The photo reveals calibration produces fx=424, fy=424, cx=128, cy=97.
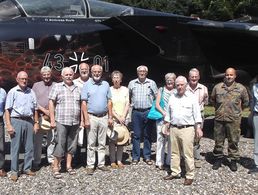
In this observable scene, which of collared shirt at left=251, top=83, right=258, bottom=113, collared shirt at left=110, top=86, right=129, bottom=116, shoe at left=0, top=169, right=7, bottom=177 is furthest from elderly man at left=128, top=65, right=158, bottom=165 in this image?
shoe at left=0, top=169, right=7, bottom=177

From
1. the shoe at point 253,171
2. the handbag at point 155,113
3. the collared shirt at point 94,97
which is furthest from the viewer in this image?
the handbag at point 155,113

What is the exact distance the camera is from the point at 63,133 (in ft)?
22.7

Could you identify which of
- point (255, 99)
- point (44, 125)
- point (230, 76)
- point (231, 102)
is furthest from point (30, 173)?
point (255, 99)

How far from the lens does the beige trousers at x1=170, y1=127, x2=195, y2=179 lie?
6680 mm

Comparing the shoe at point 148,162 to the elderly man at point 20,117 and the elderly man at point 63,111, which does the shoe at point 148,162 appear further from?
the elderly man at point 20,117

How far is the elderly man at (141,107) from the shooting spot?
7.71 m

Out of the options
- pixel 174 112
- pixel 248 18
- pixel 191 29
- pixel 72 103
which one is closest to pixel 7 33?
pixel 72 103

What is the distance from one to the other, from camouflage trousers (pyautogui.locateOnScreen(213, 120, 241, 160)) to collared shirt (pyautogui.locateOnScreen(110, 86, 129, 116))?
1.67 m

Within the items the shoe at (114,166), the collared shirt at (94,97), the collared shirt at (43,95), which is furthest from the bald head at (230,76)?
the collared shirt at (43,95)

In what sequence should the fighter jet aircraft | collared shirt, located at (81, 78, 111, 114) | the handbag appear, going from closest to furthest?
collared shirt, located at (81, 78, 111, 114)
the handbag
the fighter jet aircraft

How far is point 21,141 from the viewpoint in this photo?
273 inches

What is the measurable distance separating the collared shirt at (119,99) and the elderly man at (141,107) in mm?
262

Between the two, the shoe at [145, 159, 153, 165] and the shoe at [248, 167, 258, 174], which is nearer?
the shoe at [248, 167, 258, 174]

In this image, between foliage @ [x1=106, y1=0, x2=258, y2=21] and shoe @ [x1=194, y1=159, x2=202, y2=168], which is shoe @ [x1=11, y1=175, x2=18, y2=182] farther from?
foliage @ [x1=106, y1=0, x2=258, y2=21]
